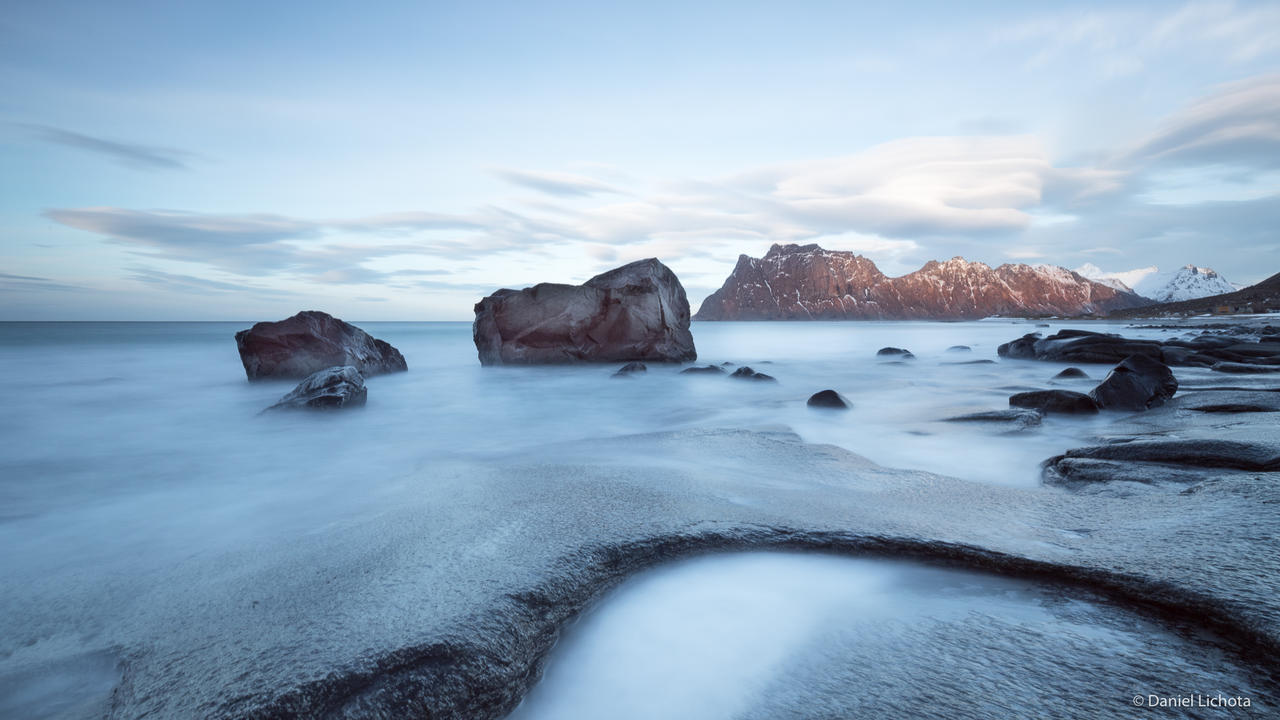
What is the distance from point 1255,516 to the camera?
6.86ft

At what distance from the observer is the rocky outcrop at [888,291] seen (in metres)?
147

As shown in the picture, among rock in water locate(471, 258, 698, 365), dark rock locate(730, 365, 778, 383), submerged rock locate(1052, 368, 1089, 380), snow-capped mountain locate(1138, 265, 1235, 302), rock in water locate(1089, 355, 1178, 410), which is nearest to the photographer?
rock in water locate(1089, 355, 1178, 410)

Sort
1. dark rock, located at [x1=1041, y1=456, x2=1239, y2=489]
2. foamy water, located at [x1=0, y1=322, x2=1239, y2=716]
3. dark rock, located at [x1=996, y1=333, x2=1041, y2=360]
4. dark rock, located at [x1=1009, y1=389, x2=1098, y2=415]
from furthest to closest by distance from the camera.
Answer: dark rock, located at [x1=996, y1=333, x2=1041, y2=360] < dark rock, located at [x1=1009, y1=389, x2=1098, y2=415] < dark rock, located at [x1=1041, y1=456, x2=1239, y2=489] < foamy water, located at [x1=0, y1=322, x2=1239, y2=716]

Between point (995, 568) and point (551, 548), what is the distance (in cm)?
A: 161

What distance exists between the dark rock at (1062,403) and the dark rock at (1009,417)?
194 mm

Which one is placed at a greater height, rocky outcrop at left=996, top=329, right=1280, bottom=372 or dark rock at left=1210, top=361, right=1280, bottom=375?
rocky outcrop at left=996, top=329, right=1280, bottom=372

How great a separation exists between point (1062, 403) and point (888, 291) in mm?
158783

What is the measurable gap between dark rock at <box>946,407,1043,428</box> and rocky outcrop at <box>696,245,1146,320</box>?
141377mm

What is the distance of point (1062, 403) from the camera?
5.34m

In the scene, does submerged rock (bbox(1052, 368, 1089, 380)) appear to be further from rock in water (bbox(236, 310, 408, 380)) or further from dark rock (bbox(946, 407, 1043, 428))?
rock in water (bbox(236, 310, 408, 380))

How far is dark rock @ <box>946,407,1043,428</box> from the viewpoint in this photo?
4895mm

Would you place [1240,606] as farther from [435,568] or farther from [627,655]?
[435,568]

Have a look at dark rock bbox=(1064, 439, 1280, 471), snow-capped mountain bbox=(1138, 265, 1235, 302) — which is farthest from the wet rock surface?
snow-capped mountain bbox=(1138, 265, 1235, 302)

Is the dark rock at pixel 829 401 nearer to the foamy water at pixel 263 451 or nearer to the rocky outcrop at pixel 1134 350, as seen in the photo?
the foamy water at pixel 263 451
